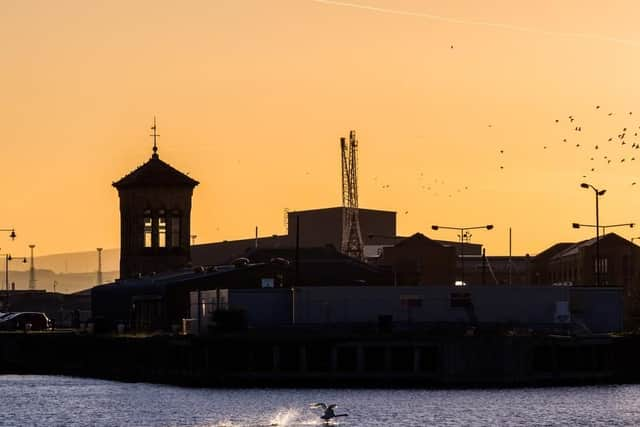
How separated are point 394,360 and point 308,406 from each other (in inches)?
950

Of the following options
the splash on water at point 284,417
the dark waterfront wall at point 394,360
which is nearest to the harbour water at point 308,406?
the splash on water at point 284,417

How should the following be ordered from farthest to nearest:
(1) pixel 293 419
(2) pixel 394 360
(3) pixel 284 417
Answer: (2) pixel 394 360 < (3) pixel 284 417 < (1) pixel 293 419

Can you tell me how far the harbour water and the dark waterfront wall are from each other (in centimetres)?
396

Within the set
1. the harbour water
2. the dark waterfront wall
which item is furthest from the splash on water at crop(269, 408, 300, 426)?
the dark waterfront wall

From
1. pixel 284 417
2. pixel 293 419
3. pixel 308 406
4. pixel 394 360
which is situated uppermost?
pixel 394 360

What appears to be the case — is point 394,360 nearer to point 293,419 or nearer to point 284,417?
point 284,417

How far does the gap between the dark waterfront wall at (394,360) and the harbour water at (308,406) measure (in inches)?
156

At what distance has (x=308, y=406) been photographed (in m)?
122

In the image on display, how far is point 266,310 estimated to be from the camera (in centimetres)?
15825

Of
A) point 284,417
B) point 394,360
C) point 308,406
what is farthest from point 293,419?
point 394,360

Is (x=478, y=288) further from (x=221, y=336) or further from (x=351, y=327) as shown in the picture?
(x=221, y=336)

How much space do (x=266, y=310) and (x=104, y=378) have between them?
15555 mm

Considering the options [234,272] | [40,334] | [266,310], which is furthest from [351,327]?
[40,334]

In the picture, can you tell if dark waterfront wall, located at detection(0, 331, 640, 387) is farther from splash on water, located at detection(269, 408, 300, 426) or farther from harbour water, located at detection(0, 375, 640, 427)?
splash on water, located at detection(269, 408, 300, 426)
